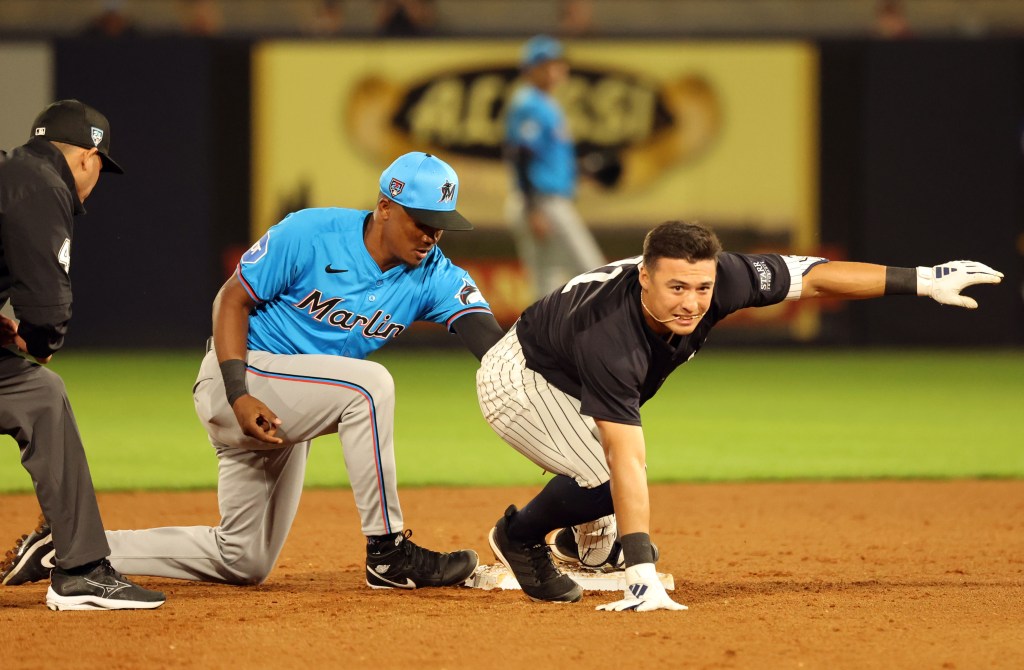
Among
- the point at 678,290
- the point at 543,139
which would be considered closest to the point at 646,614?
the point at 678,290

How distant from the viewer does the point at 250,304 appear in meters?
5.14

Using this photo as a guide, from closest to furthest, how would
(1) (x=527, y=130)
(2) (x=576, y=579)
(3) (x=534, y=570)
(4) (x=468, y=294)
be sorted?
(3) (x=534, y=570) → (2) (x=576, y=579) → (4) (x=468, y=294) → (1) (x=527, y=130)

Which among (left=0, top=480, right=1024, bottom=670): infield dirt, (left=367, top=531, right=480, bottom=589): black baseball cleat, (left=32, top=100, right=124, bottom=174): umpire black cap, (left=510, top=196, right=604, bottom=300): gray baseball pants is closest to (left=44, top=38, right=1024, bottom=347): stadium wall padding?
(left=510, top=196, right=604, bottom=300): gray baseball pants

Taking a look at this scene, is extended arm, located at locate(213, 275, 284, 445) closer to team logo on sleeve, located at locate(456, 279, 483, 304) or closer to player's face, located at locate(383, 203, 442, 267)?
player's face, located at locate(383, 203, 442, 267)

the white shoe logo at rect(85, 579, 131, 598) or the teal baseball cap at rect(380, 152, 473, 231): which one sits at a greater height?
the teal baseball cap at rect(380, 152, 473, 231)

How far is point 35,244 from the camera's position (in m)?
4.35

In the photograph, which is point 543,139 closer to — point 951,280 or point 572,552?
point 572,552

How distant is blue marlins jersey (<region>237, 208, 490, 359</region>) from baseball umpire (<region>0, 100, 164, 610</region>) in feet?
2.15

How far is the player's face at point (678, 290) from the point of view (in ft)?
14.8

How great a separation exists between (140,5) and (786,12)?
8735 millimetres

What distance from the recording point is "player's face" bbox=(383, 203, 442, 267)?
5.14 meters

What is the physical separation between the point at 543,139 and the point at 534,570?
898cm

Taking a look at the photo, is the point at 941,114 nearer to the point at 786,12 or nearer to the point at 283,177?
the point at 786,12

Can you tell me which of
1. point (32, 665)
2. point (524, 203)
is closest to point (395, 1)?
point (524, 203)
